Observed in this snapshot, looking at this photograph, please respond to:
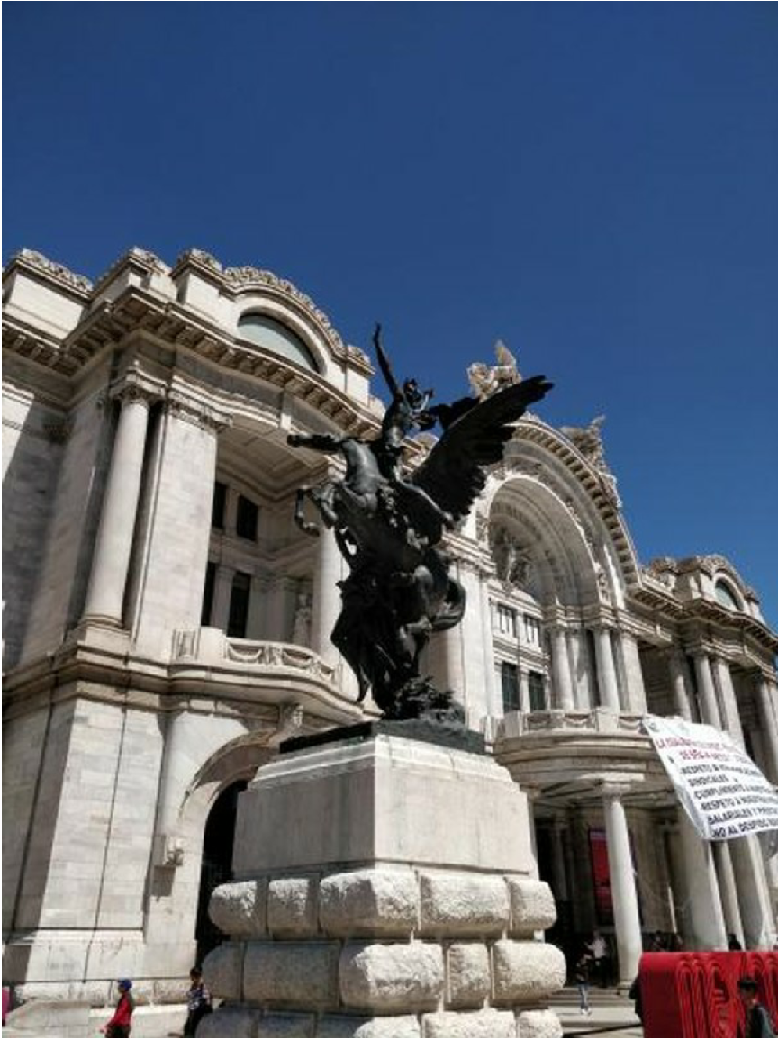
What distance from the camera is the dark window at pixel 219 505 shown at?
2744 centimetres

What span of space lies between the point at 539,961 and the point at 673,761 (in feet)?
62.4

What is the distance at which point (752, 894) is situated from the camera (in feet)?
94.1

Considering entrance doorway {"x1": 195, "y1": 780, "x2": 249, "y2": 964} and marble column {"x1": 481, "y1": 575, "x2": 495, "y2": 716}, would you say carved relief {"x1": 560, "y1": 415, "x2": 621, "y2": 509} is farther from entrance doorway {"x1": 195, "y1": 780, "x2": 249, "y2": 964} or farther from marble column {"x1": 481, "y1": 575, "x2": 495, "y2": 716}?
entrance doorway {"x1": 195, "y1": 780, "x2": 249, "y2": 964}

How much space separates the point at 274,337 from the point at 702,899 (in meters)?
22.1

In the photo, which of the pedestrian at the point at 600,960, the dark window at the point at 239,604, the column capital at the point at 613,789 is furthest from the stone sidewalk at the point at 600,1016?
the dark window at the point at 239,604

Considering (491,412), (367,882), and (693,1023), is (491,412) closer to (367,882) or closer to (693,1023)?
(367,882)

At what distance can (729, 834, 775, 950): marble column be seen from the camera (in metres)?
28.2

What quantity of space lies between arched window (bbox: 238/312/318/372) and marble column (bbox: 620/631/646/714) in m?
20.1

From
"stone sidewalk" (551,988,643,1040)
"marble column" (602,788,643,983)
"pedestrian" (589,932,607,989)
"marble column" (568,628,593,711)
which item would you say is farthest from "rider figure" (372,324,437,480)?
"marble column" (568,628,593,711)

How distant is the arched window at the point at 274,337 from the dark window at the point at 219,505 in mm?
5031

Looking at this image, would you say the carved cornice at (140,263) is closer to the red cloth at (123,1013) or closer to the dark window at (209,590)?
the dark window at (209,590)

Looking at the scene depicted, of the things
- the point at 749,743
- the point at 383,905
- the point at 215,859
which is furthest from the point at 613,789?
the point at 749,743

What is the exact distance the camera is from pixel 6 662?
2081 centimetres

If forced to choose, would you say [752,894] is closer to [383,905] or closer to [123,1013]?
[123,1013]
